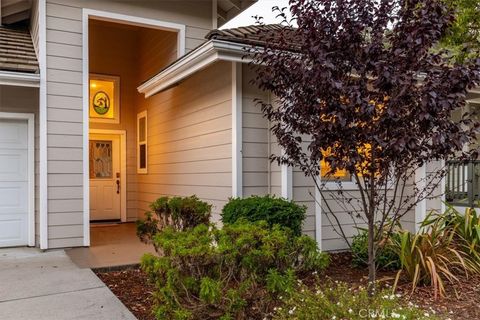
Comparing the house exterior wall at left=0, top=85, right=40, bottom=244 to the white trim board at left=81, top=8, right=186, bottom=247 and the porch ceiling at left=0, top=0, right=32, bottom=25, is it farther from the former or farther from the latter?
the porch ceiling at left=0, top=0, right=32, bottom=25

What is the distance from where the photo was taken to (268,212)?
4.82 metres

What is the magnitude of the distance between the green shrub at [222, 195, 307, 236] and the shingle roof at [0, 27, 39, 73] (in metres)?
3.75

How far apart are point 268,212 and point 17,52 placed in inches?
187

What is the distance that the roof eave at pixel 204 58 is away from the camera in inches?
193

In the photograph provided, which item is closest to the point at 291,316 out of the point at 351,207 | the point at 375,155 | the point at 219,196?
the point at 375,155

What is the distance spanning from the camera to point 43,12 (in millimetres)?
6109

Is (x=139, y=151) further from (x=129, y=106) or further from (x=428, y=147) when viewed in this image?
(x=428, y=147)

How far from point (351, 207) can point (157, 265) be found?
4181 mm

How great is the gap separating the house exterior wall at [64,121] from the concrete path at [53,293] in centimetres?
73

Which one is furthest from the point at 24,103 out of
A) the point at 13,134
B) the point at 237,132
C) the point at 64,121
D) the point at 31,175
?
the point at 237,132

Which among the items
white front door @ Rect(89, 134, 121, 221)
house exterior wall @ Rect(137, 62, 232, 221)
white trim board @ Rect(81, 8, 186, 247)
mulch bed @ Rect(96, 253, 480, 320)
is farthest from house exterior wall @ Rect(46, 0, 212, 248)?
white front door @ Rect(89, 134, 121, 221)

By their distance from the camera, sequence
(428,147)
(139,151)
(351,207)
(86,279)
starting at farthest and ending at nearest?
1. (139,151)
2. (351,207)
3. (86,279)
4. (428,147)

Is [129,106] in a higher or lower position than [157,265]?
higher

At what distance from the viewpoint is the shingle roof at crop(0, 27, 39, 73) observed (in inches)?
235
